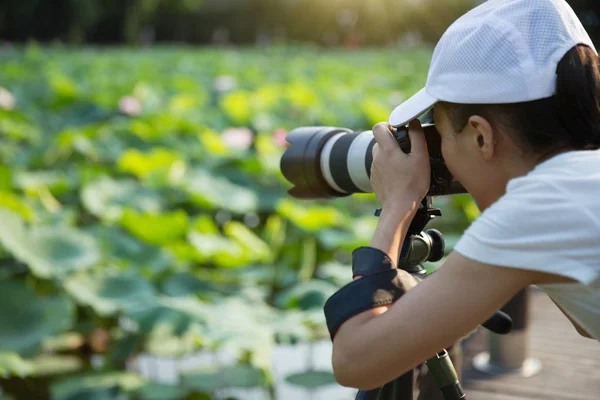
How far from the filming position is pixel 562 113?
0.63m

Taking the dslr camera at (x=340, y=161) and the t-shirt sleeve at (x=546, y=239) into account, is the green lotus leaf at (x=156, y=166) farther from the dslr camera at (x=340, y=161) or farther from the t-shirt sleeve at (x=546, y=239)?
the t-shirt sleeve at (x=546, y=239)

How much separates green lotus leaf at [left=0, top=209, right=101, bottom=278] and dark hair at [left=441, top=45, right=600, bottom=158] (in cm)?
120

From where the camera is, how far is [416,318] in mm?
614

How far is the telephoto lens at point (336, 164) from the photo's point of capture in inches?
29.2

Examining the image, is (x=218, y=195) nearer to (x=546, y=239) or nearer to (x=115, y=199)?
(x=115, y=199)

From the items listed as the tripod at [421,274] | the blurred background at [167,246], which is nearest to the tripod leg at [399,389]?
the tripod at [421,274]

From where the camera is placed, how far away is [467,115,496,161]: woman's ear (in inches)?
25.2

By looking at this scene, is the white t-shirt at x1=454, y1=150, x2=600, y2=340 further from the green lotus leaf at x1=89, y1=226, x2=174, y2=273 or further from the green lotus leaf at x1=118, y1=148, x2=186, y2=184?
the green lotus leaf at x1=118, y1=148, x2=186, y2=184

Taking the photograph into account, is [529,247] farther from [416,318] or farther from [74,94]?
[74,94]

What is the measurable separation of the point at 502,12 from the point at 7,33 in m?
15.8

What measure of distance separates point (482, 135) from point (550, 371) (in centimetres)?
92

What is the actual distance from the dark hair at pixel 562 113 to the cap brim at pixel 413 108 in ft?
0.09

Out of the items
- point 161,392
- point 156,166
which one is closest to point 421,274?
point 161,392

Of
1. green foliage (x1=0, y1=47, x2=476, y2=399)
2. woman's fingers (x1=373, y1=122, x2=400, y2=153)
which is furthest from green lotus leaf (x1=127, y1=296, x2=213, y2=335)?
woman's fingers (x1=373, y1=122, x2=400, y2=153)
